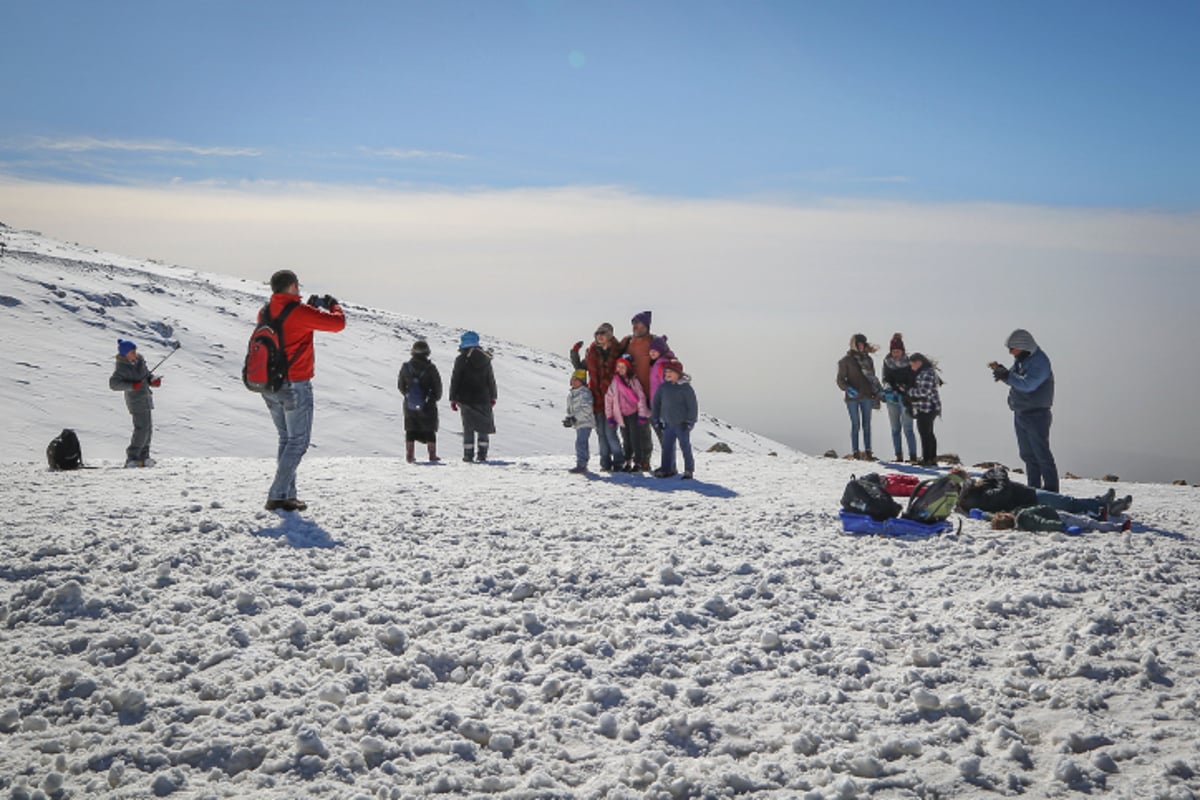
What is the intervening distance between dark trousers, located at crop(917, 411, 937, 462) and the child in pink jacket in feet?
17.6

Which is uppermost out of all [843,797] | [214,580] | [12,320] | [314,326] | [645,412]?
[12,320]

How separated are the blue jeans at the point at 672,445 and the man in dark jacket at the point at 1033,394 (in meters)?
4.20

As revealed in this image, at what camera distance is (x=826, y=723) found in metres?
4.55

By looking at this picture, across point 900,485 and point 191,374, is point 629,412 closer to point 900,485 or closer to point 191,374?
point 900,485

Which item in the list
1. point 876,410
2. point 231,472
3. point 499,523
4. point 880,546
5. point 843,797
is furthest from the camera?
point 876,410

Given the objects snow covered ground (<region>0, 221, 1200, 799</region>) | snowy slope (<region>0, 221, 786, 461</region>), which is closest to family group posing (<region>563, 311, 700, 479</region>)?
snow covered ground (<region>0, 221, 1200, 799</region>)

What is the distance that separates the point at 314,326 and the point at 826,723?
6038 millimetres

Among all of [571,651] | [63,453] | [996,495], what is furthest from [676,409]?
[63,453]

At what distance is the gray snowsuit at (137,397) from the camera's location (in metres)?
13.0

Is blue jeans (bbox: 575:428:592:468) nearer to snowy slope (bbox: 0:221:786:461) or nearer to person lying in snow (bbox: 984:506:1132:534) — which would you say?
person lying in snow (bbox: 984:506:1132:534)

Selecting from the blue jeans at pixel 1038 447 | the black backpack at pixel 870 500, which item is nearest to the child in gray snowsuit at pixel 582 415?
the black backpack at pixel 870 500

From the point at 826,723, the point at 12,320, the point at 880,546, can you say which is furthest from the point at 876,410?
the point at 12,320

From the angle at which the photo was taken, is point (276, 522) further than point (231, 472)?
No

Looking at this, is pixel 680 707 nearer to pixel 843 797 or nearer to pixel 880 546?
pixel 843 797
